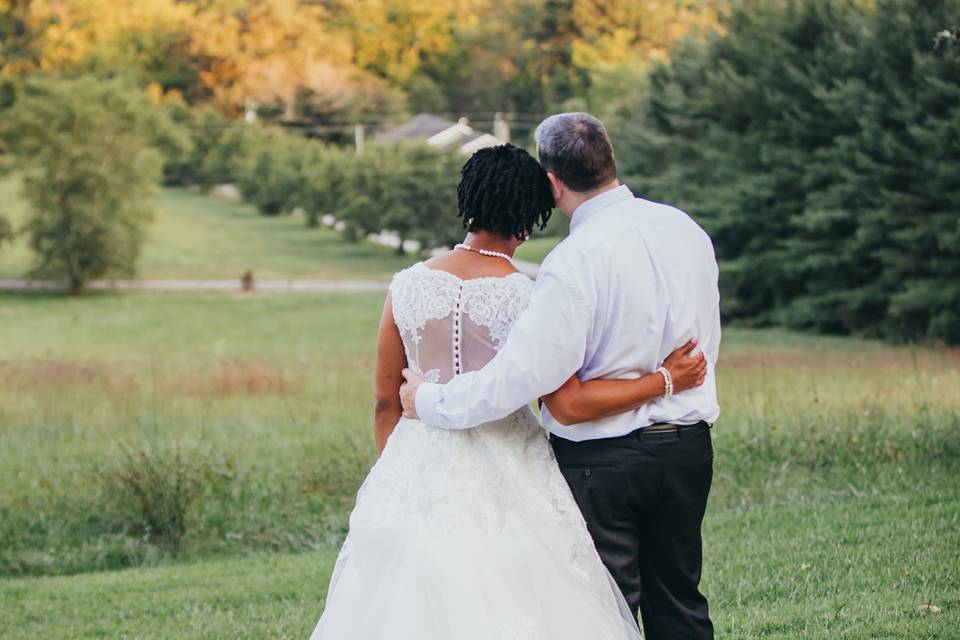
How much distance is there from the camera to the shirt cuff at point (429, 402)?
389 cm

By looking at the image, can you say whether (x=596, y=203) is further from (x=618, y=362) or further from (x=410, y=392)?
(x=410, y=392)

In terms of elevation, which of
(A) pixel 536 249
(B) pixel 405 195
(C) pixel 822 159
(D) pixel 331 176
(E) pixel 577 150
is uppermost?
(E) pixel 577 150

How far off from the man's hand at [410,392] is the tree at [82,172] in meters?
45.9

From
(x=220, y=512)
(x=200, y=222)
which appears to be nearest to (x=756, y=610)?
(x=220, y=512)

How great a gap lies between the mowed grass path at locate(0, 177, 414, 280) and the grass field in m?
39.6

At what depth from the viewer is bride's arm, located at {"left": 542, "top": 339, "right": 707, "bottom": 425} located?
12.4 feet

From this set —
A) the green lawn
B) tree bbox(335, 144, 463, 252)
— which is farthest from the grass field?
tree bbox(335, 144, 463, 252)

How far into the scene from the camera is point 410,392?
401 cm

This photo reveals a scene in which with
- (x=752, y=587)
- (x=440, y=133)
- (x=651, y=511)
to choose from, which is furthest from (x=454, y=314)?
(x=440, y=133)

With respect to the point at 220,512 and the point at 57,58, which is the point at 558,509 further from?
the point at 57,58

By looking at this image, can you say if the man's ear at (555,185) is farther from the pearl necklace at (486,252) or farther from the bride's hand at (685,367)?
the bride's hand at (685,367)

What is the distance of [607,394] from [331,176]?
64.7 meters

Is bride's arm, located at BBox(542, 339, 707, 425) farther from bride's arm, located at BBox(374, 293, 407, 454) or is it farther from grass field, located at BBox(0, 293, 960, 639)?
grass field, located at BBox(0, 293, 960, 639)

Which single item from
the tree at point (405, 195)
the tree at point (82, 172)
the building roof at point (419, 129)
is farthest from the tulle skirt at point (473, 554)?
the building roof at point (419, 129)
